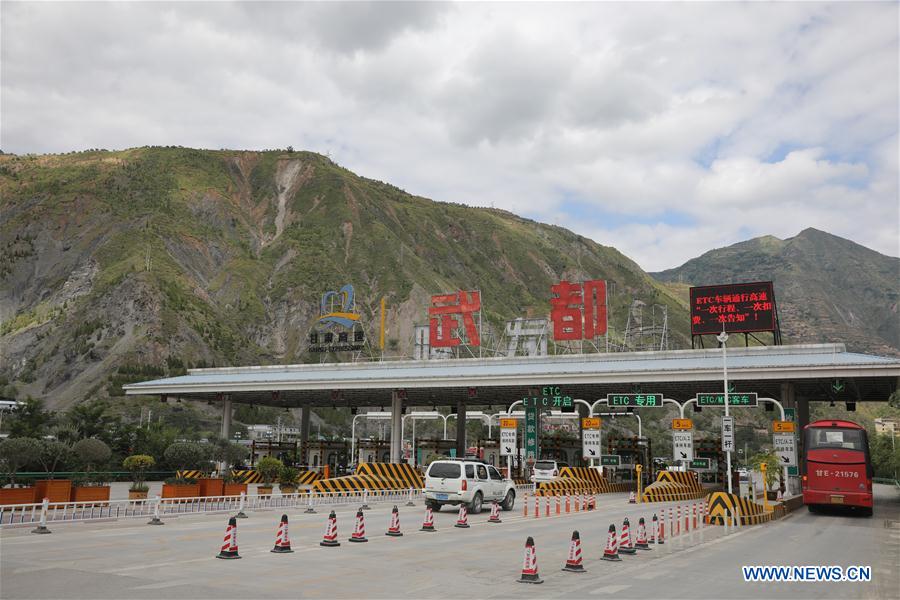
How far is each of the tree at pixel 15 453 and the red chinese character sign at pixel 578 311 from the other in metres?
36.1

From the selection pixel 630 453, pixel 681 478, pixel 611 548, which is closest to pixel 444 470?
pixel 611 548

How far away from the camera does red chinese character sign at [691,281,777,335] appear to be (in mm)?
47438

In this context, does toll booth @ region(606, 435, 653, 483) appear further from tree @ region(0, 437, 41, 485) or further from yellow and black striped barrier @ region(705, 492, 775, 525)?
tree @ region(0, 437, 41, 485)

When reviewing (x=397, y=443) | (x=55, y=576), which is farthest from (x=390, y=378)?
(x=55, y=576)

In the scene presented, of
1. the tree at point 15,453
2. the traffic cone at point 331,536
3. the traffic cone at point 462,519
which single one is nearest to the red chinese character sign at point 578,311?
the traffic cone at point 462,519

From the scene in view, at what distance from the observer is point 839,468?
30188mm

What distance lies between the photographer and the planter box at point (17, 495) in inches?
829

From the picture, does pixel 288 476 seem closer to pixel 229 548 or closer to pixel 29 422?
pixel 229 548

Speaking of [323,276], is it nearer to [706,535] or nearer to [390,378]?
[390,378]

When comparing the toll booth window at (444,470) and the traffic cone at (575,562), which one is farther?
the toll booth window at (444,470)

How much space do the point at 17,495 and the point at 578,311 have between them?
39.3m

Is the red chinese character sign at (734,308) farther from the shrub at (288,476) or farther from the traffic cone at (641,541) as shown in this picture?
the traffic cone at (641,541)

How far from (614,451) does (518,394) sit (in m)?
13.4

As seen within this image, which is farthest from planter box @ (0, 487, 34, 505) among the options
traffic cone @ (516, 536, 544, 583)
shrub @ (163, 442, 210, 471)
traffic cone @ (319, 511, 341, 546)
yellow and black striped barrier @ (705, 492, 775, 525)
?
yellow and black striped barrier @ (705, 492, 775, 525)
